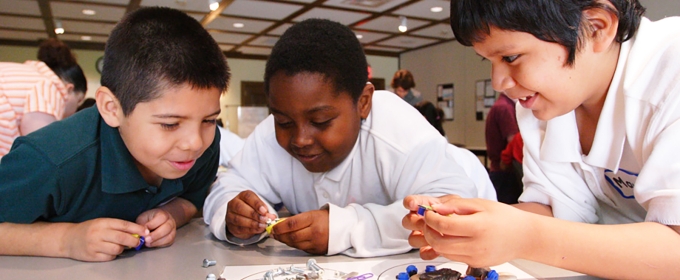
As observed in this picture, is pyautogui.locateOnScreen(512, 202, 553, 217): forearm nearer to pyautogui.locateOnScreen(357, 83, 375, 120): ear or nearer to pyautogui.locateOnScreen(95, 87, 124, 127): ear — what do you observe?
pyautogui.locateOnScreen(357, 83, 375, 120): ear

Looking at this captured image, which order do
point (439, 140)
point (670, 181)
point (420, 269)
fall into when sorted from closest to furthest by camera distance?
point (670, 181) < point (420, 269) < point (439, 140)

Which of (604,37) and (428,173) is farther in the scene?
(428,173)

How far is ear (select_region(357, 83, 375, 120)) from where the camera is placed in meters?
1.06

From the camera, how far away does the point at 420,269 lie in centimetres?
76

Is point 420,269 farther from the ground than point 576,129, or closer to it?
closer to it

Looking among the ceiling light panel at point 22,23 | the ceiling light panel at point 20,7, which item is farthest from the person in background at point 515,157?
the ceiling light panel at point 22,23

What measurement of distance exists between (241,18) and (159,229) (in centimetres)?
452

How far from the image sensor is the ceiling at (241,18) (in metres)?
4.54

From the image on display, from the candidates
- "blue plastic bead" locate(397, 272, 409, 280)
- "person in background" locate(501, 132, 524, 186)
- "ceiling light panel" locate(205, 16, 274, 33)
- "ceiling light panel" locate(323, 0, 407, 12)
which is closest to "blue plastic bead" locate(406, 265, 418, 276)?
"blue plastic bead" locate(397, 272, 409, 280)

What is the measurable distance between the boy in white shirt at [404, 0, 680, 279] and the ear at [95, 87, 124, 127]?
1.98 feet

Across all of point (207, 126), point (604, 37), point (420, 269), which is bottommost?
point (420, 269)

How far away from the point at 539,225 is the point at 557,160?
0.31 meters

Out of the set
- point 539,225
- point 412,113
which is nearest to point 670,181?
point 539,225

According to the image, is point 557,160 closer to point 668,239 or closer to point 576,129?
point 576,129
